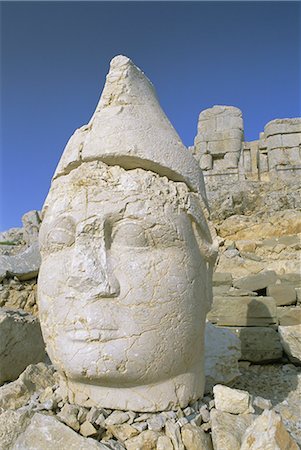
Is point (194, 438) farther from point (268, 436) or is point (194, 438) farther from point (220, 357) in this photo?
point (220, 357)

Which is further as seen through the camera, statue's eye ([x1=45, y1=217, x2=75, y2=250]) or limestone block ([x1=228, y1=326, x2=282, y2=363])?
limestone block ([x1=228, y1=326, x2=282, y2=363])

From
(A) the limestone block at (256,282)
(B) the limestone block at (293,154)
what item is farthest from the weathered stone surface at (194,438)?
(B) the limestone block at (293,154)

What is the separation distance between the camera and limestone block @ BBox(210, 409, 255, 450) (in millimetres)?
2014

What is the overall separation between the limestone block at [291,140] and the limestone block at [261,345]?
35.5 ft

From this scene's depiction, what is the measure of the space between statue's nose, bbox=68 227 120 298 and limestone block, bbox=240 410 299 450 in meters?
1.03

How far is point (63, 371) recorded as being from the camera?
2.33m

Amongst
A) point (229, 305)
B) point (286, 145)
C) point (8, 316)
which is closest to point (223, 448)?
point (8, 316)

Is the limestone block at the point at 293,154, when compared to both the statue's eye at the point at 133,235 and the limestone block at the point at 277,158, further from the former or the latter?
the statue's eye at the point at 133,235

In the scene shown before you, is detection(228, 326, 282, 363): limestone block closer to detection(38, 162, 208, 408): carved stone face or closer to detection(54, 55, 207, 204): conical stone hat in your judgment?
detection(38, 162, 208, 408): carved stone face

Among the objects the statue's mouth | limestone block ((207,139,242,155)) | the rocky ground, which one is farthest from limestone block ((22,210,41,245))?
the statue's mouth

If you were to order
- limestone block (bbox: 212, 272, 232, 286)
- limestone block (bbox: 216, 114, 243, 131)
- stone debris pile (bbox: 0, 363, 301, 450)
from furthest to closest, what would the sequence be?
limestone block (bbox: 216, 114, 243, 131) < limestone block (bbox: 212, 272, 232, 286) < stone debris pile (bbox: 0, 363, 301, 450)

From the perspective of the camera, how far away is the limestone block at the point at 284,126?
13.8m

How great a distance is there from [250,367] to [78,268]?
9.44 feet

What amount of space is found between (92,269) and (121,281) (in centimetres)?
19
